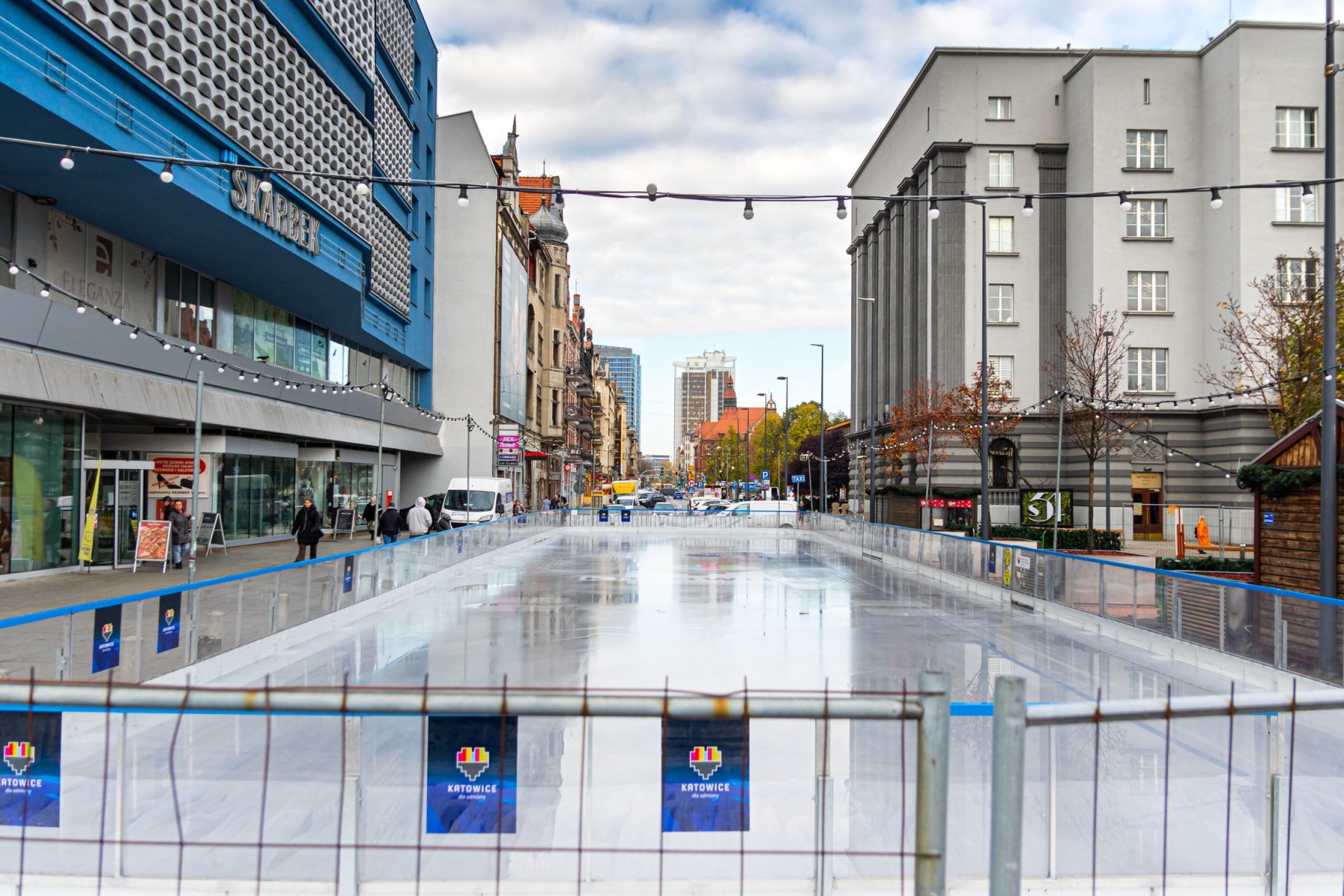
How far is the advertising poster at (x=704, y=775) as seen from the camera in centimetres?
390

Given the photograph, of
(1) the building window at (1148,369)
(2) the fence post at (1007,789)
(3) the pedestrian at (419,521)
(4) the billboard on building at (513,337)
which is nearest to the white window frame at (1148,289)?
(1) the building window at (1148,369)

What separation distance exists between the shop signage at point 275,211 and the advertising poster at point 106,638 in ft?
53.9

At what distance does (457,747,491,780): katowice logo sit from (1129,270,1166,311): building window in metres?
44.1

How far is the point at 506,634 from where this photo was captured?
1480cm

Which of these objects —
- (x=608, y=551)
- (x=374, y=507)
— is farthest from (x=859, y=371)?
(x=374, y=507)

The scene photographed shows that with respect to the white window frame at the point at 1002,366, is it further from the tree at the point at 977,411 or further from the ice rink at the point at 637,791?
the ice rink at the point at 637,791

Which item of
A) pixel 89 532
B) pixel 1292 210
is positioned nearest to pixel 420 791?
pixel 89 532

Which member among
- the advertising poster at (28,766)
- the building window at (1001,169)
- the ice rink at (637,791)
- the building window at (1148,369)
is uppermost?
the building window at (1001,169)

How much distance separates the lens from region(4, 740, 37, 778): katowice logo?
3.98 meters

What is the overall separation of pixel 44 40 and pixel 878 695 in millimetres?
19504

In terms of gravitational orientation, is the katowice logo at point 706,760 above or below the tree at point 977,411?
below

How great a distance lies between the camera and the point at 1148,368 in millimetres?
41969

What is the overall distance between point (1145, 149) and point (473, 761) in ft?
151

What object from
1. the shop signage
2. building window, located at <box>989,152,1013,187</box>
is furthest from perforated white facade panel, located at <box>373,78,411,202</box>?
building window, located at <box>989,152,1013,187</box>
